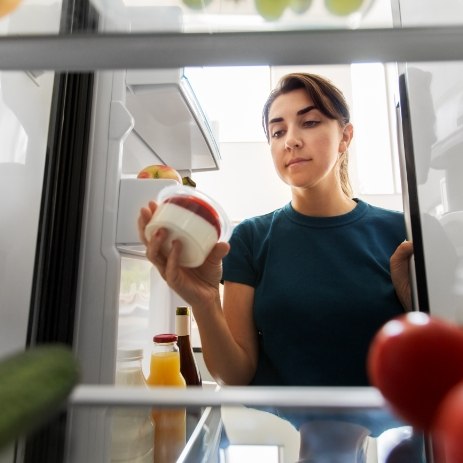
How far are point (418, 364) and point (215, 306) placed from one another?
595mm

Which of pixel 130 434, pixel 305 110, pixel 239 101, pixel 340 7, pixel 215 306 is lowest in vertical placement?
pixel 130 434

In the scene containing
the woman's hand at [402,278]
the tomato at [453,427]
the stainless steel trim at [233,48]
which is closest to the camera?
the tomato at [453,427]

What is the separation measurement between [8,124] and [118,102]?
26 cm

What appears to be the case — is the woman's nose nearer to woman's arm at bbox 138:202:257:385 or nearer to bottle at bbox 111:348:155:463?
woman's arm at bbox 138:202:257:385

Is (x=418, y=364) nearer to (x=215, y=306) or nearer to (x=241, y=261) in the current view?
(x=215, y=306)

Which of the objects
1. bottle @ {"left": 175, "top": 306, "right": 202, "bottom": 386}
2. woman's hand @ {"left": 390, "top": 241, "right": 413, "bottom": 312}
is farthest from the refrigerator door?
bottle @ {"left": 175, "top": 306, "right": 202, "bottom": 386}

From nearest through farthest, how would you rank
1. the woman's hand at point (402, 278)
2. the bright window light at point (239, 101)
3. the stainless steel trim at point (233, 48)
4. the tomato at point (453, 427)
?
the tomato at point (453, 427), the stainless steel trim at point (233, 48), the woman's hand at point (402, 278), the bright window light at point (239, 101)

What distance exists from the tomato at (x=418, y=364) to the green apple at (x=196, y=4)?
298 mm

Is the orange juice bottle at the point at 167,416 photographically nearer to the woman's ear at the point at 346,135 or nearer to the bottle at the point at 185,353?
the bottle at the point at 185,353

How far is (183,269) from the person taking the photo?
0.66m

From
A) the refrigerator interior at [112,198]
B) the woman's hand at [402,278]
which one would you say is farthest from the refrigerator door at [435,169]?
the woman's hand at [402,278]

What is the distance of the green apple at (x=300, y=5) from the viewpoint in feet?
0.99

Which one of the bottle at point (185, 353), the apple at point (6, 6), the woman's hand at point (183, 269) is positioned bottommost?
the bottle at point (185, 353)

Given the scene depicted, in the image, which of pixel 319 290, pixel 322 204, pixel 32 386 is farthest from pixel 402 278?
pixel 32 386
